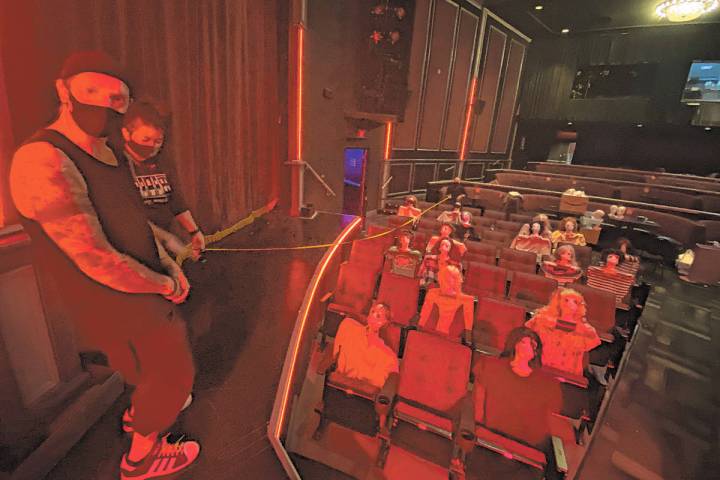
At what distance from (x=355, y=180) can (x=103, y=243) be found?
21.1 ft

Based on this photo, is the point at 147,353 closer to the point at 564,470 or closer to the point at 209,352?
the point at 209,352

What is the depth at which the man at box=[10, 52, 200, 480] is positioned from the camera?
1107 mm

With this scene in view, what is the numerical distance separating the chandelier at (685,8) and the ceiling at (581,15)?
1.54m

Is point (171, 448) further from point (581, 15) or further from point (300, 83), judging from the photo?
point (581, 15)

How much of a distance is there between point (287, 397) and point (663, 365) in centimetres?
326

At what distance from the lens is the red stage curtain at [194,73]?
1.50m

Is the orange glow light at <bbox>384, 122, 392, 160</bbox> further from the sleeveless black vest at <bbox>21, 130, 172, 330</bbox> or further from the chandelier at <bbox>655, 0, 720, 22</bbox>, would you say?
the sleeveless black vest at <bbox>21, 130, 172, 330</bbox>

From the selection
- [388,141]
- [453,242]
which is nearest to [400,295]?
[453,242]

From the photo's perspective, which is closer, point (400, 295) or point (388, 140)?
point (400, 295)

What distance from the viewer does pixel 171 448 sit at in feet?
5.10

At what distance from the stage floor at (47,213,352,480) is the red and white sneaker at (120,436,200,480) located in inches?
2.0

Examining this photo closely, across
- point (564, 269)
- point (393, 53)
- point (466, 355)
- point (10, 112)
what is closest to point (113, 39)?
point (10, 112)

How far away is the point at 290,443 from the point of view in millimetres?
2182

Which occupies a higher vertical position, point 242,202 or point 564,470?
point 242,202
